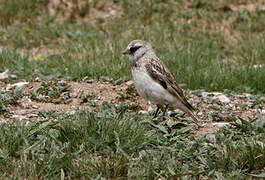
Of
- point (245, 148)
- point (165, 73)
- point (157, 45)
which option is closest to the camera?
point (245, 148)

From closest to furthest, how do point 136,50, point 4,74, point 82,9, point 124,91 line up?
point 136,50 → point 124,91 → point 4,74 → point 82,9

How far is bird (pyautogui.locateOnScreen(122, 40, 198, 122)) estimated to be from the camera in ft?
22.8

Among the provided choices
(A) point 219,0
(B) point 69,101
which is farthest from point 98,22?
(B) point 69,101

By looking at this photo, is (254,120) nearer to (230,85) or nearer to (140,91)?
(140,91)

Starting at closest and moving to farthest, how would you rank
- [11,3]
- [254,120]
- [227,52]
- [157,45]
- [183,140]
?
1. [183,140]
2. [254,120]
3. [157,45]
4. [227,52]
5. [11,3]

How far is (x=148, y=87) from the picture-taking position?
692 cm

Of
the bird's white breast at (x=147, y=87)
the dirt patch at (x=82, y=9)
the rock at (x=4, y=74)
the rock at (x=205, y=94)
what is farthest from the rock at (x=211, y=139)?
the dirt patch at (x=82, y=9)

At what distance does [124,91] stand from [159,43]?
291 centimetres

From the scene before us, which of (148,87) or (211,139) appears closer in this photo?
(211,139)

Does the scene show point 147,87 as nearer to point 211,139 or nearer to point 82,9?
point 211,139

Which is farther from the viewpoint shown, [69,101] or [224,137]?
[69,101]

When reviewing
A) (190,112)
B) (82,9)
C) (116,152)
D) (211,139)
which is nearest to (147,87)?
(190,112)

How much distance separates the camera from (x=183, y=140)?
20.1 feet

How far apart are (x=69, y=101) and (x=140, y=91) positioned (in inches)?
51.6
